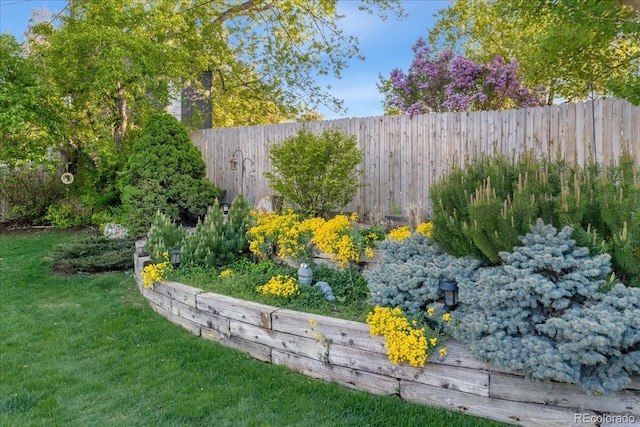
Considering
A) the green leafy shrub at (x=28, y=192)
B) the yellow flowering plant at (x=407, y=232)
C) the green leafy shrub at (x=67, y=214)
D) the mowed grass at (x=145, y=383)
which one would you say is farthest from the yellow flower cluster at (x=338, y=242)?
the green leafy shrub at (x=28, y=192)

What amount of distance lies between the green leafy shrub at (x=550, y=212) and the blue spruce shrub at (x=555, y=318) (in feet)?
0.44

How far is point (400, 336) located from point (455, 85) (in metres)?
5.96

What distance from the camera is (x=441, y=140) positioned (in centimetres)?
605

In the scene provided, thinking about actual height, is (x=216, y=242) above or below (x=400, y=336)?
above

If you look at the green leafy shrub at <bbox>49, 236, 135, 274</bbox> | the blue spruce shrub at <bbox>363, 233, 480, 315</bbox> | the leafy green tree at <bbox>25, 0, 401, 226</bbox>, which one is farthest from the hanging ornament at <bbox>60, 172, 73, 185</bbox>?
the blue spruce shrub at <bbox>363, 233, 480, 315</bbox>

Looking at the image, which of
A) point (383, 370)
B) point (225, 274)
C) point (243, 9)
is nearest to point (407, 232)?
point (383, 370)

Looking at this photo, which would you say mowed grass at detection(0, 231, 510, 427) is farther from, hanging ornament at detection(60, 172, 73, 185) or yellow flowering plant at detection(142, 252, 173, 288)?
hanging ornament at detection(60, 172, 73, 185)

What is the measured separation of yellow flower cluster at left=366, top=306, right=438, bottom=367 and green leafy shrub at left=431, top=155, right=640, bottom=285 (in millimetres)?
614

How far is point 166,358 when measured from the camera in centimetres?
327

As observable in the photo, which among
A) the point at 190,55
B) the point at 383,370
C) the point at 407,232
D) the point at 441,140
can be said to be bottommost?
the point at 383,370

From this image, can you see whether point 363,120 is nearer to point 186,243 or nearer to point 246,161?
point 246,161

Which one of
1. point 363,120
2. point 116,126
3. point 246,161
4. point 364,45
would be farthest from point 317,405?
point 364,45

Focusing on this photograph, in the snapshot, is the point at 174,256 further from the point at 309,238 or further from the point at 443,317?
A: the point at 443,317

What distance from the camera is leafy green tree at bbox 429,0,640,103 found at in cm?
497
